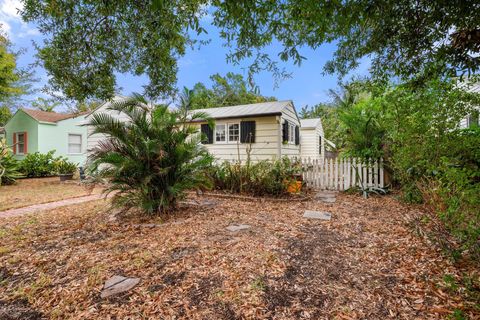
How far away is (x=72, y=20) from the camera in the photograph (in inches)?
146

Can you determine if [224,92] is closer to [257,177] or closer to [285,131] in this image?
[285,131]

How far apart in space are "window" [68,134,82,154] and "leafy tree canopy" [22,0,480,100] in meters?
11.8

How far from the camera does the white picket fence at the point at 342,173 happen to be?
693cm

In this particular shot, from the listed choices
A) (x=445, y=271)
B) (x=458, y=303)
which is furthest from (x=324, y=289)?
(x=445, y=271)

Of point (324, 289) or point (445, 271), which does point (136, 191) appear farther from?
point (445, 271)

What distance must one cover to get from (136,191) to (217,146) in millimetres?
5922

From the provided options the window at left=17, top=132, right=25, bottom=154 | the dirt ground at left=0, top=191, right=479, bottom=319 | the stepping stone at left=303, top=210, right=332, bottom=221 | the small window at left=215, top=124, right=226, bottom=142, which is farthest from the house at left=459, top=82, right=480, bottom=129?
the window at left=17, top=132, right=25, bottom=154

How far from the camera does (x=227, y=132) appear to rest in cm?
1004

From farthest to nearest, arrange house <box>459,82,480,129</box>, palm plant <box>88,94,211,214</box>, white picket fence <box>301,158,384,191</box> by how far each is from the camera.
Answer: white picket fence <box>301,158,384,191</box> < house <box>459,82,480,129</box> < palm plant <box>88,94,211,214</box>

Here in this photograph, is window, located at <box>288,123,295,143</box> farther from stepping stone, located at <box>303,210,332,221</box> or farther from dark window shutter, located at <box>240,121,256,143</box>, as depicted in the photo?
stepping stone, located at <box>303,210,332,221</box>

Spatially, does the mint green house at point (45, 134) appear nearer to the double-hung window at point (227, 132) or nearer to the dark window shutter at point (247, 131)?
the double-hung window at point (227, 132)

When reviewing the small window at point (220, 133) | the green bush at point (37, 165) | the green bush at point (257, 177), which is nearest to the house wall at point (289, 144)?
the small window at point (220, 133)

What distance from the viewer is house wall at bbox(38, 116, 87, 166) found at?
1327cm

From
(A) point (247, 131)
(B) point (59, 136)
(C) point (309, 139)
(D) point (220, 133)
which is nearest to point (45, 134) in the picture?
(B) point (59, 136)
